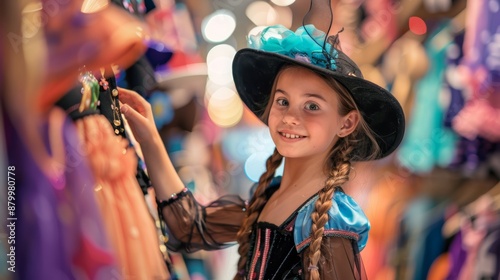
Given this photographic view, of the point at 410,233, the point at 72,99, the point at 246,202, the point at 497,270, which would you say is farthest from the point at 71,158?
the point at 497,270

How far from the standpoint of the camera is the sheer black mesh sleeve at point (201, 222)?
4.75 ft

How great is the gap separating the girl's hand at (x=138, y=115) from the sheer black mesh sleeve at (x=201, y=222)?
152 mm

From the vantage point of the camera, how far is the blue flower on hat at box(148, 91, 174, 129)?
Result: 1449mm

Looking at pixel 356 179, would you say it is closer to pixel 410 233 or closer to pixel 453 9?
pixel 410 233

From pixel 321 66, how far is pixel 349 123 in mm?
144

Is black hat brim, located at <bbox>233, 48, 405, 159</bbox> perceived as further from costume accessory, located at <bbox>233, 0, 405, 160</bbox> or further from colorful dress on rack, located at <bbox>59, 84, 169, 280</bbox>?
colorful dress on rack, located at <bbox>59, 84, 169, 280</bbox>

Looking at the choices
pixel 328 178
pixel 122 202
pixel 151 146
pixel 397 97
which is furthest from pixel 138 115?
pixel 397 97

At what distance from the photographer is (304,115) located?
1.31 metres

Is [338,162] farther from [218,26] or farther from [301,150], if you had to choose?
[218,26]

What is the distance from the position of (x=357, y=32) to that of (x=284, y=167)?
40cm

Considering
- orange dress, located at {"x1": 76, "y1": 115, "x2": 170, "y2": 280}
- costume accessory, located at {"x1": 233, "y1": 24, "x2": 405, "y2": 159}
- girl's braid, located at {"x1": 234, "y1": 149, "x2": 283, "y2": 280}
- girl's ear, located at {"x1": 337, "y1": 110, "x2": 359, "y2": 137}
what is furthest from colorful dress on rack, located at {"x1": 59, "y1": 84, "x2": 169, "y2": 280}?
girl's ear, located at {"x1": 337, "y1": 110, "x2": 359, "y2": 137}

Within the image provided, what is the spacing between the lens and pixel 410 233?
171 cm

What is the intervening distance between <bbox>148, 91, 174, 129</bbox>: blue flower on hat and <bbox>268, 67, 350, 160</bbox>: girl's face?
0.85ft

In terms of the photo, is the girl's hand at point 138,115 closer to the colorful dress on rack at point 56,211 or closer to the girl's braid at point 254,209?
the colorful dress on rack at point 56,211
